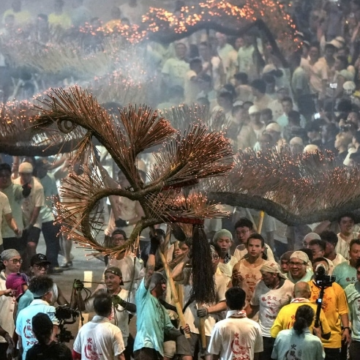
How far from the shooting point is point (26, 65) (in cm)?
1770

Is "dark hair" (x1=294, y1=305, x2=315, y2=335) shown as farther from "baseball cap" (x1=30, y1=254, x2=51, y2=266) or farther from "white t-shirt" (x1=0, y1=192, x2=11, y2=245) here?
"white t-shirt" (x1=0, y1=192, x2=11, y2=245)

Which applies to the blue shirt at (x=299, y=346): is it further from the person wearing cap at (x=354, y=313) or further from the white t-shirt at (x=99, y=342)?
the person wearing cap at (x=354, y=313)

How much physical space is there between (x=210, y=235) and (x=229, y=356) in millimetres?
5840

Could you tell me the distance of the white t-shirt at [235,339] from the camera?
19.7 feet

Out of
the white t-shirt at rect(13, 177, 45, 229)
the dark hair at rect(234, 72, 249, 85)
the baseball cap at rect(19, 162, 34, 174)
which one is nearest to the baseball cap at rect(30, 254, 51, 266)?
the white t-shirt at rect(13, 177, 45, 229)

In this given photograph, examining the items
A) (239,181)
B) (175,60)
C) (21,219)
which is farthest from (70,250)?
(175,60)

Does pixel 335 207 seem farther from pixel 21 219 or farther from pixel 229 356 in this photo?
pixel 229 356

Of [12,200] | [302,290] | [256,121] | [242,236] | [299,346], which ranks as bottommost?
[299,346]

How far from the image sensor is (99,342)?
6.09m

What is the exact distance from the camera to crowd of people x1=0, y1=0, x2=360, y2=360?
6207 mm

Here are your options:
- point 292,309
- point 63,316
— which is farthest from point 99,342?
point 292,309

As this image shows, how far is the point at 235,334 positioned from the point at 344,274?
7.01 feet

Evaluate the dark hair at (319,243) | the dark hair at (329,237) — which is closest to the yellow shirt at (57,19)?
the dark hair at (329,237)

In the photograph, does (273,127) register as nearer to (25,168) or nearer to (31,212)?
(25,168)
